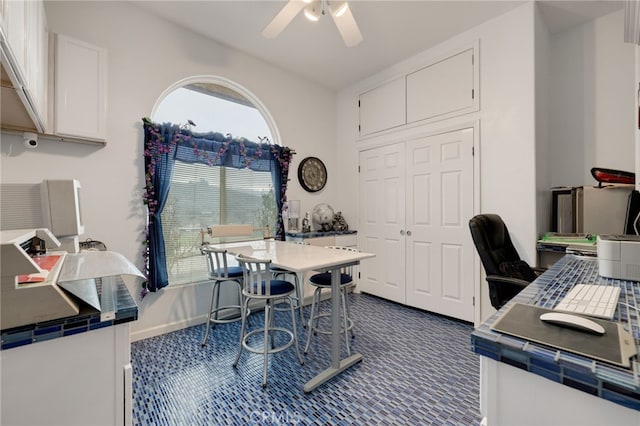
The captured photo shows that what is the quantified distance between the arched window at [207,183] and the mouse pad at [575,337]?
2.84 m

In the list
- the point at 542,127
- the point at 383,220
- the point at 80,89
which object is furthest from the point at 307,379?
the point at 542,127

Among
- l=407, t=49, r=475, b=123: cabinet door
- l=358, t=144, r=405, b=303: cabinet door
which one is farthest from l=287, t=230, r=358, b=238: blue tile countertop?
l=407, t=49, r=475, b=123: cabinet door

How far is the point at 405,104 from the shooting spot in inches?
135

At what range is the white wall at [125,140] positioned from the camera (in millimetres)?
2184

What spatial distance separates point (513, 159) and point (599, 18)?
63.6 inches

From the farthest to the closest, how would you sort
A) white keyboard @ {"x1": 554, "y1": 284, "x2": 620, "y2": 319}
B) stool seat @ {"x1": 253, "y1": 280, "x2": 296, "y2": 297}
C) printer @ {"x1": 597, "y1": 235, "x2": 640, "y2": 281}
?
1. stool seat @ {"x1": 253, "y1": 280, "x2": 296, "y2": 297}
2. printer @ {"x1": 597, "y1": 235, "x2": 640, "y2": 281}
3. white keyboard @ {"x1": 554, "y1": 284, "x2": 620, "y2": 319}

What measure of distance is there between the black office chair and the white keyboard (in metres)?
0.63

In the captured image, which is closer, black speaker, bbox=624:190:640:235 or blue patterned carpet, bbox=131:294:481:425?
blue patterned carpet, bbox=131:294:481:425

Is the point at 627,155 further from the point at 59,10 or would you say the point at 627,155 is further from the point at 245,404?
the point at 59,10

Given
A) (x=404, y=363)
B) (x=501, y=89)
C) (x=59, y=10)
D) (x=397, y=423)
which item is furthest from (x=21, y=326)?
(x=501, y=89)

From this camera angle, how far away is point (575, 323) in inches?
28.1

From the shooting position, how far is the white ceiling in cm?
252

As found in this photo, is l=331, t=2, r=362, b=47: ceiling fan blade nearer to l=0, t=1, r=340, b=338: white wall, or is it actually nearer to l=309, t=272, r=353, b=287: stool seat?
l=0, t=1, r=340, b=338: white wall

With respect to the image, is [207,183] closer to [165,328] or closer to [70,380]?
[165,328]
